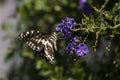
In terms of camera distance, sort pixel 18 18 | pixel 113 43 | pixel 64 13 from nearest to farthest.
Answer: pixel 113 43 < pixel 64 13 < pixel 18 18

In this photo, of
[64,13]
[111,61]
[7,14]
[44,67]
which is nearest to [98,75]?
[111,61]

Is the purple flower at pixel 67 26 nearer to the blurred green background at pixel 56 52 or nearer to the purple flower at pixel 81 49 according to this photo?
the purple flower at pixel 81 49

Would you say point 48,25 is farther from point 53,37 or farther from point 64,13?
point 53,37

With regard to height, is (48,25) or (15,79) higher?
(48,25)

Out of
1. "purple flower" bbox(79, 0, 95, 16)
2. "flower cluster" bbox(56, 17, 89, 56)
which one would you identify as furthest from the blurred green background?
"flower cluster" bbox(56, 17, 89, 56)

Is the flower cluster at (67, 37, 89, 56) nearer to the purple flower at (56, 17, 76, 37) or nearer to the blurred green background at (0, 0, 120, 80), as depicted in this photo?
the purple flower at (56, 17, 76, 37)

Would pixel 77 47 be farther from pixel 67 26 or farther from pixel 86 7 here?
pixel 86 7

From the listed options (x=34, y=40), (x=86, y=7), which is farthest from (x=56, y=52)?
(x=34, y=40)
